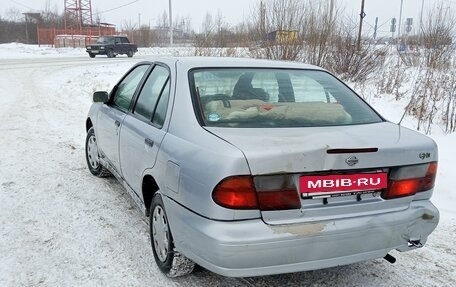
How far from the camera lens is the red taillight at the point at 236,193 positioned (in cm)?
228

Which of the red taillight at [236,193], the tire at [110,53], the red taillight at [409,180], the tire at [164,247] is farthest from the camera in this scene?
the tire at [110,53]

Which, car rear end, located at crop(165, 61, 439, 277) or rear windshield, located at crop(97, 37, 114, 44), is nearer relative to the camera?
car rear end, located at crop(165, 61, 439, 277)

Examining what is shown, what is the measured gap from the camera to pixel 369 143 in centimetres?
251

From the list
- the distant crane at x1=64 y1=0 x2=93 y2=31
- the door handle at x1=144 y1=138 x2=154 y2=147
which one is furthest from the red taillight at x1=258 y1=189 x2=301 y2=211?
the distant crane at x1=64 y1=0 x2=93 y2=31

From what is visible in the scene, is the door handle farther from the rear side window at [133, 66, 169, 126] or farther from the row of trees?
the row of trees

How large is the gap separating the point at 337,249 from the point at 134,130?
1939 mm

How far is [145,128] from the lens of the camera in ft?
10.9

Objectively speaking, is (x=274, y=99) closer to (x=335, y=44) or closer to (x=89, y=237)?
(x=89, y=237)

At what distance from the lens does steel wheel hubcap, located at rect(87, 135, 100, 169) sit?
5136 millimetres

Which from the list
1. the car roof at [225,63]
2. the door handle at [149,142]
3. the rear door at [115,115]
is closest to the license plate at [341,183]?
the door handle at [149,142]

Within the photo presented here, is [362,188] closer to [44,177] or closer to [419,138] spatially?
[419,138]

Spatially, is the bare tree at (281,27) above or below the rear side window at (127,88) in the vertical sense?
above

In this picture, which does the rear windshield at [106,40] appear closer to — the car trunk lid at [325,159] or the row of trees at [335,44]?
the row of trees at [335,44]

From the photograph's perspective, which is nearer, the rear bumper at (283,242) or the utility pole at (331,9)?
the rear bumper at (283,242)
